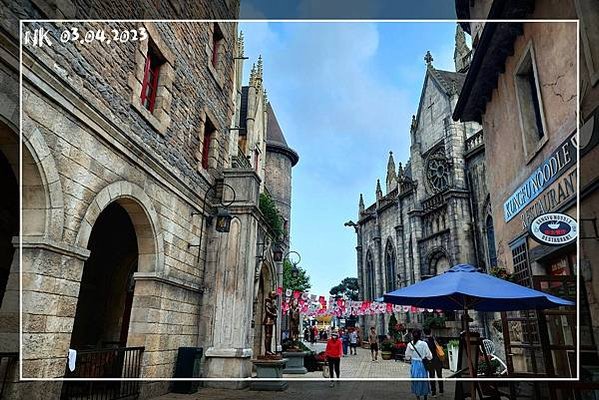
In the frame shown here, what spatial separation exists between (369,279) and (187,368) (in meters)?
29.1

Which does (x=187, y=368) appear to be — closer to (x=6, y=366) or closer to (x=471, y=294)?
(x=6, y=366)

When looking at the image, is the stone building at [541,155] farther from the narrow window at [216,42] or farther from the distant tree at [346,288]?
the distant tree at [346,288]

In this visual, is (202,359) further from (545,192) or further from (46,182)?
(545,192)

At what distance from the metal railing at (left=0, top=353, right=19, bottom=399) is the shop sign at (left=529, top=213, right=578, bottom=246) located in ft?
23.3

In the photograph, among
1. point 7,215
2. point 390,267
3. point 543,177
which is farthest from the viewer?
point 390,267

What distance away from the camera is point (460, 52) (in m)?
32.4

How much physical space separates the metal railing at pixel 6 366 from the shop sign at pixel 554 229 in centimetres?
711

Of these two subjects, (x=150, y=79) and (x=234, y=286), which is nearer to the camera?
(x=150, y=79)

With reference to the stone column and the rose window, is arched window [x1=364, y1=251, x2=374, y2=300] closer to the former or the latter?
the rose window

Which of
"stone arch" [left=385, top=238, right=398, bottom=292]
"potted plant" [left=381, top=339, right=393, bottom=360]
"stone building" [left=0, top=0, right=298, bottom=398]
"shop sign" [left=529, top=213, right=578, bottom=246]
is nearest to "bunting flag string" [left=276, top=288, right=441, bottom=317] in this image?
"potted plant" [left=381, top=339, right=393, bottom=360]

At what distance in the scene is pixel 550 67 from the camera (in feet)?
23.5

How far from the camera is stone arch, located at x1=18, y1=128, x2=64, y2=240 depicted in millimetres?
5234

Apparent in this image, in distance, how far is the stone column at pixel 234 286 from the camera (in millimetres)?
9891

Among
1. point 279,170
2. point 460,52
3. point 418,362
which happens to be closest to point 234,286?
point 418,362
